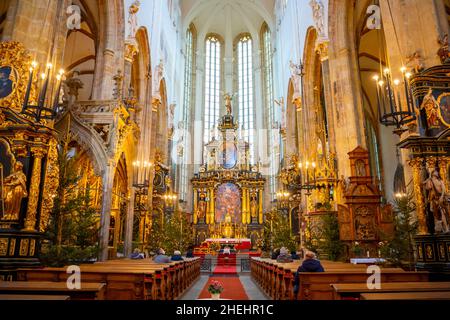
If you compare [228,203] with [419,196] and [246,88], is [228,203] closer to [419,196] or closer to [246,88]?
[246,88]

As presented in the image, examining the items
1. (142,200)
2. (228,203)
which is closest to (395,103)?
(142,200)

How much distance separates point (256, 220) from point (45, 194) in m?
21.1

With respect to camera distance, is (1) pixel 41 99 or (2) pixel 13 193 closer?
(1) pixel 41 99

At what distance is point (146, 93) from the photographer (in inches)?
691

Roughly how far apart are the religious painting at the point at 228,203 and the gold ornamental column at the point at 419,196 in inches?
814

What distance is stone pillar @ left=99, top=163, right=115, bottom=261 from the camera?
9.40 metres

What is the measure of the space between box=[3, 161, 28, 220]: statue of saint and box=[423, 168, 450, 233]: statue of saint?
7534 millimetres

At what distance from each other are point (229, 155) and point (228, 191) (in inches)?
131

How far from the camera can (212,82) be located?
3316 centimetres

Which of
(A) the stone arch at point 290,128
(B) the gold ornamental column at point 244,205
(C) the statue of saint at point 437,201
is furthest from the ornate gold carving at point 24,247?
(B) the gold ornamental column at point 244,205

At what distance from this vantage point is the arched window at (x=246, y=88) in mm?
31131

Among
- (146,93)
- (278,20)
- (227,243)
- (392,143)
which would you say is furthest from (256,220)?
(278,20)

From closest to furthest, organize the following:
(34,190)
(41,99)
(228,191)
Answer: (41,99) → (34,190) → (228,191)
